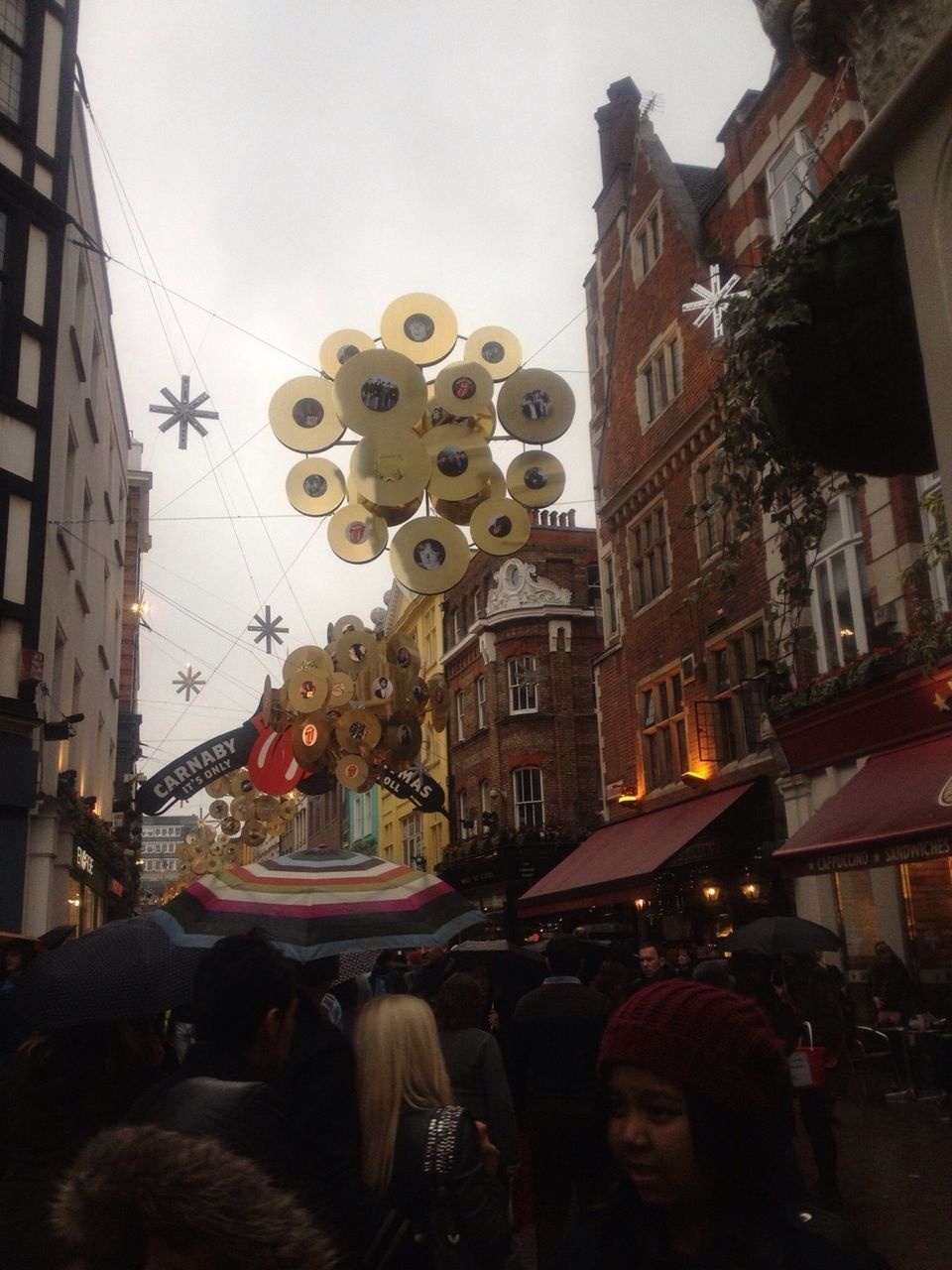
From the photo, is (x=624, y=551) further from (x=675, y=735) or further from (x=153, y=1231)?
(x=153, y=1231)

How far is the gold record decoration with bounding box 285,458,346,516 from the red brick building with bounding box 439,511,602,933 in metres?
23.9

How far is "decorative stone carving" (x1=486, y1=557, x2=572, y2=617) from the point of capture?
3572cm

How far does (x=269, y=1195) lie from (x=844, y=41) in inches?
101

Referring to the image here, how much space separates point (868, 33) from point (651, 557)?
64.3 ft

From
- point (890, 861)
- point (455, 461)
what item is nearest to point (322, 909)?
point (455, 461)

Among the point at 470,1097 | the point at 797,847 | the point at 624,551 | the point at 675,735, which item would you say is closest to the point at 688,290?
the point at 624,551

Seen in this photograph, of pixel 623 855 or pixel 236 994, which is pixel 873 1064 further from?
pixel 236 994

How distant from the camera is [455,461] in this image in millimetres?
8773

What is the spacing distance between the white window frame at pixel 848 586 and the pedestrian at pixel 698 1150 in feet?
43.0

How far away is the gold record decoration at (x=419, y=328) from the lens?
9.30m

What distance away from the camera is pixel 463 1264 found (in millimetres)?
3514

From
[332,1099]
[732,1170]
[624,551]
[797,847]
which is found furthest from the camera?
[624,551]

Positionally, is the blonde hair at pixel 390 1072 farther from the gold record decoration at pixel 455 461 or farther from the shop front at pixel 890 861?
the shop front at pixel 890 861

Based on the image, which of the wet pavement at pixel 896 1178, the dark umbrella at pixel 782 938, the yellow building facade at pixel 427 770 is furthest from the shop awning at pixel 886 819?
the yellow building facade at pixel 427 770
